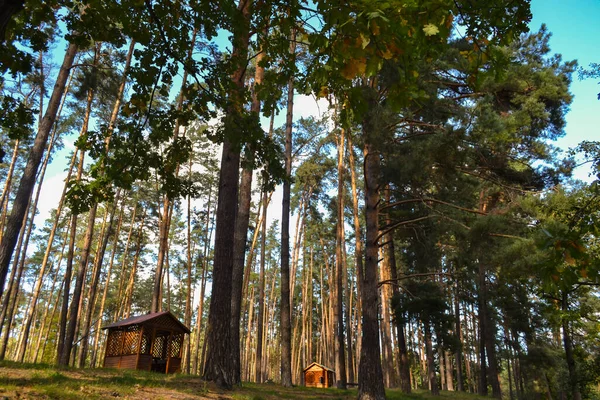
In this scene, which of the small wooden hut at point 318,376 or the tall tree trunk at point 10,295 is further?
the small wooden hut at point 318,376

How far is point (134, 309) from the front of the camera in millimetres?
38562

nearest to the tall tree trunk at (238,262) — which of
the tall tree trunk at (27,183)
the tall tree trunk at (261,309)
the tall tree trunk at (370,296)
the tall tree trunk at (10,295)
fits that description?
the tall tree trunk at (370,296)

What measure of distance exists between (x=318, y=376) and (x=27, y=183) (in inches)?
817

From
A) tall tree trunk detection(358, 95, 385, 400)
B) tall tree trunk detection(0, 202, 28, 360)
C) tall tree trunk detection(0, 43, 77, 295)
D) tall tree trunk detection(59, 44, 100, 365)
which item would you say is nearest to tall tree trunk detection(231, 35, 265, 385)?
tall tree trunk detection(358, 95, 385, 400)

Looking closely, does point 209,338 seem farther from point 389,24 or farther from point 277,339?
point 277,339

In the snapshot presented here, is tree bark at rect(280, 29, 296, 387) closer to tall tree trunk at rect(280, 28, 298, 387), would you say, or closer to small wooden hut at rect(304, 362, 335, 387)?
tall tree trunk at rect(280, 28, 298, 387)

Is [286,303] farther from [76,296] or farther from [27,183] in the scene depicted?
[27,183]

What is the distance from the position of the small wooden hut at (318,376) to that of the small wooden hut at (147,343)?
10975 millimetres

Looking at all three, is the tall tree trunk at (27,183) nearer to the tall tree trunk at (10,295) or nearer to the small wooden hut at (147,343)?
the small wooden hut at (147,343)

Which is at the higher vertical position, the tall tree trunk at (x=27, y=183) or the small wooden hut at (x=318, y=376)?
the tall tree trunk at (x=27, y=183)

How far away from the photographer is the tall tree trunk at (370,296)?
30.6 feet

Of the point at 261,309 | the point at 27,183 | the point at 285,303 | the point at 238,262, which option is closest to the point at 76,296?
the point at 27,183

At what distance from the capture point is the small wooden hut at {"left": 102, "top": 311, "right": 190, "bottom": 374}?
14891 millimetres

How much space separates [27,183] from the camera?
29.5 ft
